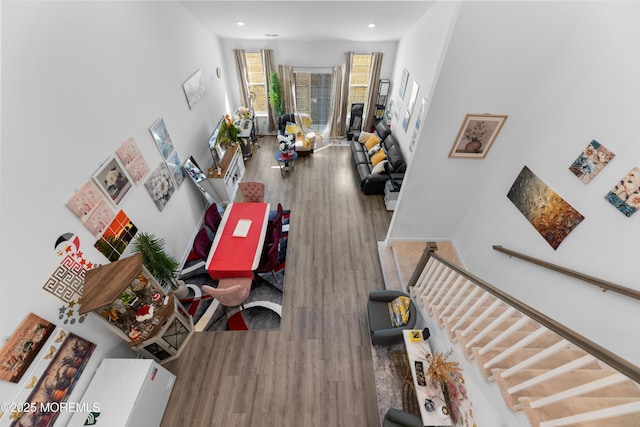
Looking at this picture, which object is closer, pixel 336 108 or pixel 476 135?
pixel 476 135

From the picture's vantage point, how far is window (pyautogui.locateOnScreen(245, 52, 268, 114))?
7750mm

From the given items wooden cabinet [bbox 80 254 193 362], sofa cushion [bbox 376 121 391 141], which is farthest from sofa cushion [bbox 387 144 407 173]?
wooden cabinet [bbox 80 254 193 362]

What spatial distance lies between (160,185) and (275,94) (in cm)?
518

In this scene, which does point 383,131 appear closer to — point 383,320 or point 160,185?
point 383,320

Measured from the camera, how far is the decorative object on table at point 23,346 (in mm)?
2002

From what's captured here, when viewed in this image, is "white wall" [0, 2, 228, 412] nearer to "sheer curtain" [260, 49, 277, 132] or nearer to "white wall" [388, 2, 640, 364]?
"sheer curtain" [260, 49, 277, 132]

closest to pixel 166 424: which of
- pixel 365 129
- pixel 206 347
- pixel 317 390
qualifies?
pixel 206 347

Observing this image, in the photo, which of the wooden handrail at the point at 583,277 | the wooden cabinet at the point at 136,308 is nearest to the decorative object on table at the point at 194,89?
the wooden cabinet at the point at 136,308

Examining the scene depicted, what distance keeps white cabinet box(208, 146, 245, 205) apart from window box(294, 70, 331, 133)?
3.35 m

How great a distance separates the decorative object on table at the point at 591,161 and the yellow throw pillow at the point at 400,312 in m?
2.32

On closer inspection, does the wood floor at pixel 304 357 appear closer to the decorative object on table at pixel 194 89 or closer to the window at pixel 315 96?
the decorative object on table at pixel 194 89

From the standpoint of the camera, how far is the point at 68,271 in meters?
2.53

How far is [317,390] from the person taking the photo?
3.30 metres

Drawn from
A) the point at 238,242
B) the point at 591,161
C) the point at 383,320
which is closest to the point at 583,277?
the point at 591,161
